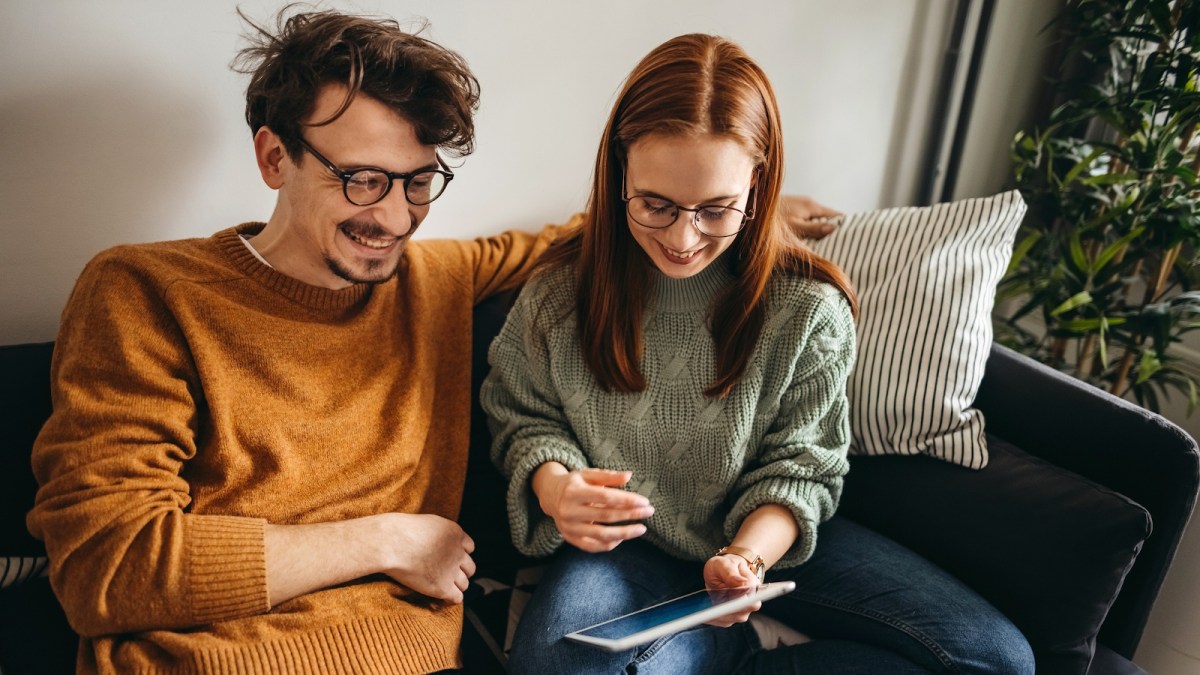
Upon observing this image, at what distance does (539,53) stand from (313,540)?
962 millimetres

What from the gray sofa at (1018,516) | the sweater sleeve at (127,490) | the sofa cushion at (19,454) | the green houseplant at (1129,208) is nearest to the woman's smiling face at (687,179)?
the gray sofa at (1018,516)

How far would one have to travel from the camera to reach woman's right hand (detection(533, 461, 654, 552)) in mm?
1111

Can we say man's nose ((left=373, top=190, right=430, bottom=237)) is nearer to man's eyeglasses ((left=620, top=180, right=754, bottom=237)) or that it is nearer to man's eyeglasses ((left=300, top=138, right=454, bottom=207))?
man's eyeglasses ((left=300, top=138, right=454, bottom=207))

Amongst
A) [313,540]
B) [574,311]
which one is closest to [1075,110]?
[574,311]

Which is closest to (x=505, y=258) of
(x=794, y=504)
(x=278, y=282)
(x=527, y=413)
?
(x=527, y=413)

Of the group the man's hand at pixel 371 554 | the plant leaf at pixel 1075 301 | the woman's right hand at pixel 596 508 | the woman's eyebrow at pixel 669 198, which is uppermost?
the woman's eyebrow at pixel 669 198

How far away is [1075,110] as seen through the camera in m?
1.94

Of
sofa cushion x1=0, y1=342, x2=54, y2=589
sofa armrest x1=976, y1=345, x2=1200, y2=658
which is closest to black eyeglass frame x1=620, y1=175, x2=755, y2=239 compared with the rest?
sofa armrest x1=976, y1=345, x2=1200, y2=658

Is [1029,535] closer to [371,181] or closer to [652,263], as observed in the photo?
[652,263]

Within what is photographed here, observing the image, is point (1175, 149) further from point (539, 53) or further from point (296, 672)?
point (296, 672)

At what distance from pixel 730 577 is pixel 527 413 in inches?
16.5

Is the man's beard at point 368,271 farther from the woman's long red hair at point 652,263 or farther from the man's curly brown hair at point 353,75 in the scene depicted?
the woman's long red hair at point 652,263

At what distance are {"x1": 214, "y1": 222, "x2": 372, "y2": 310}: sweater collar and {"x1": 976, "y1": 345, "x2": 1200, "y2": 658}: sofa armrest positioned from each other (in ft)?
3.57

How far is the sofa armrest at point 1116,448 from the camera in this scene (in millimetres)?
1190
